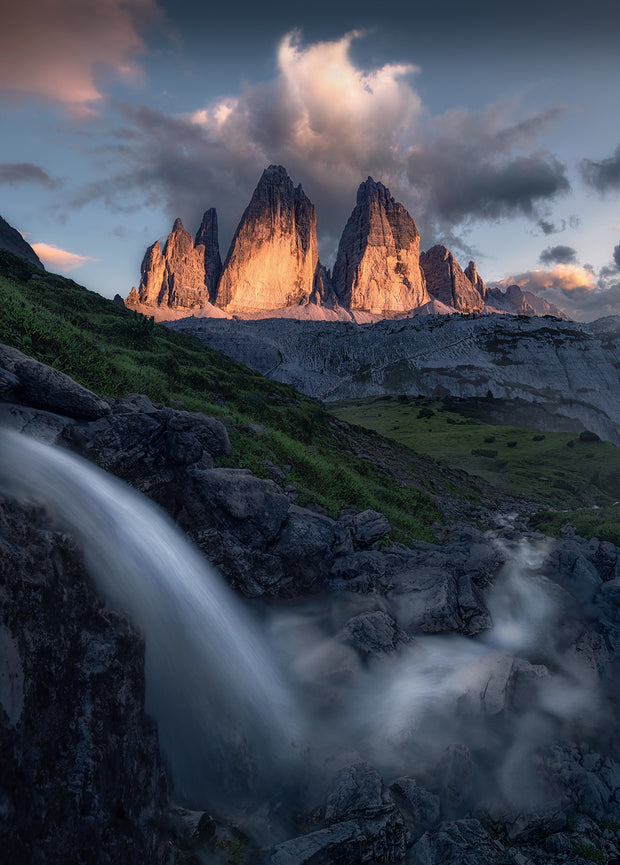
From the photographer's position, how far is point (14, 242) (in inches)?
3474

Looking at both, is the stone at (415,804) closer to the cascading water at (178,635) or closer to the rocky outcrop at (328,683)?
the rocky outcrop at (328,683)

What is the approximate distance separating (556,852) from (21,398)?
14.8 meters

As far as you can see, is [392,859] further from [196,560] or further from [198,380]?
[198,380]

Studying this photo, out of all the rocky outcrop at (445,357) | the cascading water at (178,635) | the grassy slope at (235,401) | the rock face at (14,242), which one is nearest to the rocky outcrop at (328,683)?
the cascading water at (178,635)

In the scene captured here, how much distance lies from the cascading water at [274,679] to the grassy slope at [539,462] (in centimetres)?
1311

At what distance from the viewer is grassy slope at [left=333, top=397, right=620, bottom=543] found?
2618cm

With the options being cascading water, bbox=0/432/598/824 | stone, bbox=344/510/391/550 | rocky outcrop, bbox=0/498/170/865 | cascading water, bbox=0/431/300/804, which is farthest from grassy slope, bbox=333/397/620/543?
rocky outcrop, bbox=0/498/170/865

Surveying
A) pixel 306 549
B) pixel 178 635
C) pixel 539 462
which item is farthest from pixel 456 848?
pixel 539 462

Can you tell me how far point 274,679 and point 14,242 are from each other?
110m

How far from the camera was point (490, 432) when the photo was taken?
65500 mm

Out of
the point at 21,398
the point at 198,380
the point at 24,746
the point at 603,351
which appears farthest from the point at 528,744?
the point at 603,351

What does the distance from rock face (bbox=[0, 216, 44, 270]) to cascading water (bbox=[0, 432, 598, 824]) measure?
9521cm

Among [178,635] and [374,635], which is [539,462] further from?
[178,635]

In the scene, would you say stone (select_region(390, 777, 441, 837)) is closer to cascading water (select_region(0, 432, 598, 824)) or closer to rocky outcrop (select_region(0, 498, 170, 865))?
cascading water (select_region(0, 432, 598, 824))
